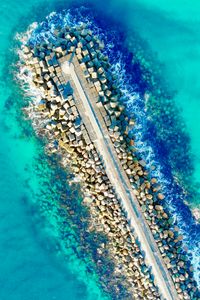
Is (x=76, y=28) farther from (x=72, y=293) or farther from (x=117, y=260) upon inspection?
(x=72, y=293)

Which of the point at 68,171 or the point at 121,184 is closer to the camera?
the point at 121,184

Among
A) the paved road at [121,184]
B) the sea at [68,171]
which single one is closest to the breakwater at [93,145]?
the paved road at [121,184]

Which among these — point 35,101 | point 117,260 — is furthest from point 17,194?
point 117,260

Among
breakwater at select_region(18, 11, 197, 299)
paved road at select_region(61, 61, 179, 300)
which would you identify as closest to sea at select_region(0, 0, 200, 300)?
breakwater at select_region(18, 11, 197, 299)

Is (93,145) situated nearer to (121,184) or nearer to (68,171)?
(68,171)

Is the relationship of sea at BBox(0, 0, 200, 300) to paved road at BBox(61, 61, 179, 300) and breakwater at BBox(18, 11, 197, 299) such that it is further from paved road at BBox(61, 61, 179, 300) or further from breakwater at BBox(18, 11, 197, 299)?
paved road at BBox(61, 61, 179, 300)

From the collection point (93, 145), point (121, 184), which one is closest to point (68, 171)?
point (93, 145)
